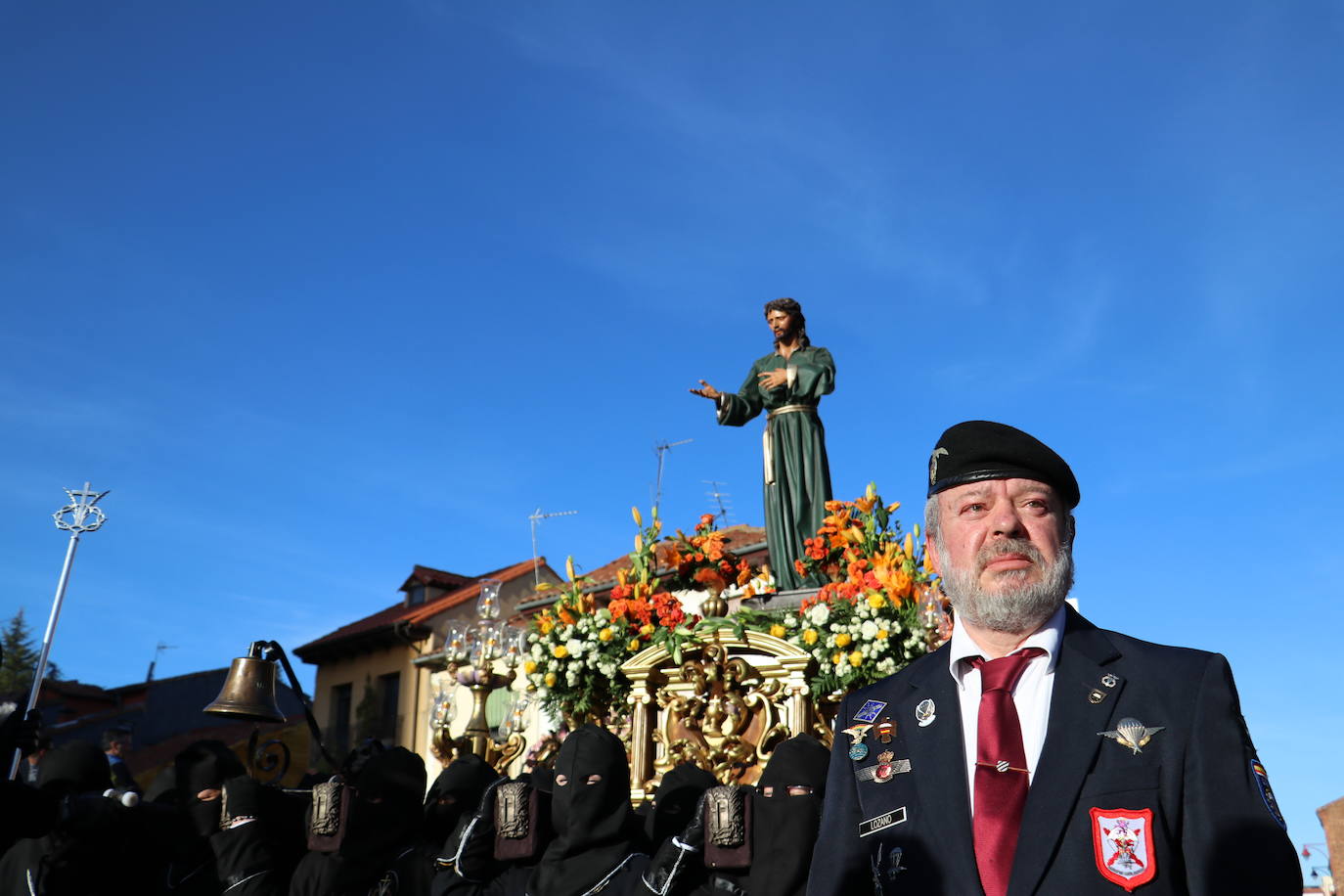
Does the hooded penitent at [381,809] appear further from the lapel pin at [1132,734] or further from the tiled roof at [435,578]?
the tiled roof at [435,578]

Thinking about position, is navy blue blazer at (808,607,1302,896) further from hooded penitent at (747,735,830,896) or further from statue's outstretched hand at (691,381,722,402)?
statue's outstretched hand at (691,381,722,402)

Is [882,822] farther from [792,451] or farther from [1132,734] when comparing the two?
[792,451]

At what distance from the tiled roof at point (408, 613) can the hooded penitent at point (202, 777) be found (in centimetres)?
2388

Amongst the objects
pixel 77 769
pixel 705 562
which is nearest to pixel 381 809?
pixel 77 769

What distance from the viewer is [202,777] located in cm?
882

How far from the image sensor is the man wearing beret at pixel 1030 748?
249cm

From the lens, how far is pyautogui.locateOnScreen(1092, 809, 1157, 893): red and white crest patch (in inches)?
97.3

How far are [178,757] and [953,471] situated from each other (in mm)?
7612

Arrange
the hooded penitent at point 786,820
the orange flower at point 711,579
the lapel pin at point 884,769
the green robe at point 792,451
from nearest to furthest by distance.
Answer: the lapel pin at point 884,769 → the hooded penitent at point 786,820 → the orange flower at point 711,579 → the green robe at point 792,451

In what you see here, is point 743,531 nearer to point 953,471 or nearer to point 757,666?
point 757,666

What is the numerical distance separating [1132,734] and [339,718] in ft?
114

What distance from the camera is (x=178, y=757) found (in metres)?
8.91

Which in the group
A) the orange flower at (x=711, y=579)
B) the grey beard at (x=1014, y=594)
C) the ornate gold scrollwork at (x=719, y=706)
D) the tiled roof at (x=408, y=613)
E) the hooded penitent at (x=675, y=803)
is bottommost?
the grey beard at (x=1014, y=594)

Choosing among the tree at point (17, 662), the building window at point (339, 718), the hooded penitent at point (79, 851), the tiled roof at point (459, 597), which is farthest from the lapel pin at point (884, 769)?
the tree at point (17, 662)
